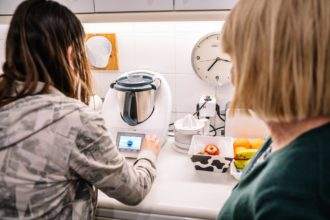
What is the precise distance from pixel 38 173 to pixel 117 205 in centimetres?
34

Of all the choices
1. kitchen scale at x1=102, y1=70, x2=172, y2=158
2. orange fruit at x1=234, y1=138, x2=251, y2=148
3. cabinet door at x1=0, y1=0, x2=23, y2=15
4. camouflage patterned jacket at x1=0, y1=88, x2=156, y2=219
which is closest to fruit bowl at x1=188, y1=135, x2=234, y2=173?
orange fruit at x1=234, y1=138, x2=251, y2=148

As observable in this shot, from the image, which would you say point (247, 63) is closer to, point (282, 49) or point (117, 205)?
point (282, 49)

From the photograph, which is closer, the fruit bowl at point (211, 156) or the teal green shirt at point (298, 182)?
the teal green shirt at point (298, 182)

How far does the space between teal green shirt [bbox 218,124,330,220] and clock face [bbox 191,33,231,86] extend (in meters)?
0.96

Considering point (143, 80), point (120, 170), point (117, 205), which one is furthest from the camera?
point (143, 80)

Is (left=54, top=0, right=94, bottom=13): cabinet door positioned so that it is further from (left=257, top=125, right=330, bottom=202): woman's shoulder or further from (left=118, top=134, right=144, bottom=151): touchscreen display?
(left=257, top=125, right=330, bottom=202): woman's shoulder

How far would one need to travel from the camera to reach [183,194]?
1.10 m

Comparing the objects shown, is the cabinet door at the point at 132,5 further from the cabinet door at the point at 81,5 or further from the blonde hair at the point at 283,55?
the blonde hair at the point at 283,55

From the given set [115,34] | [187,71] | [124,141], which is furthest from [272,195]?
[115,34]

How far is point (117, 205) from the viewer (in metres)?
1.07

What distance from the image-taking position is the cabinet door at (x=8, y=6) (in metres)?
1.35

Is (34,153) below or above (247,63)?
below

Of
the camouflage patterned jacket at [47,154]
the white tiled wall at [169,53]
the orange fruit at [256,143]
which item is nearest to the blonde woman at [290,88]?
the camouflage patterned jacket at [47,154]

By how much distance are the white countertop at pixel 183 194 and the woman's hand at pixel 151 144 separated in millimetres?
86
